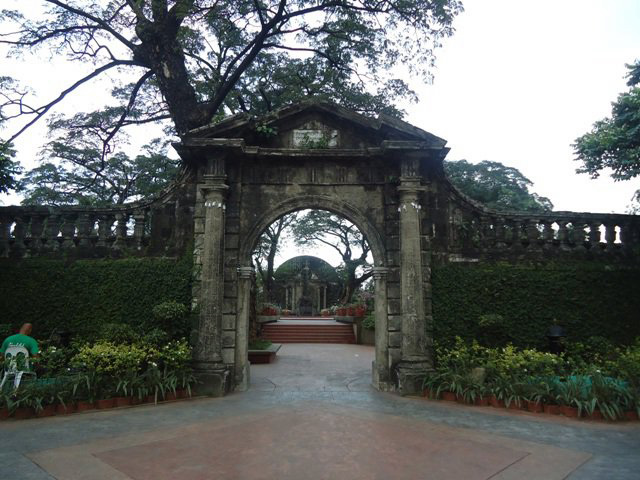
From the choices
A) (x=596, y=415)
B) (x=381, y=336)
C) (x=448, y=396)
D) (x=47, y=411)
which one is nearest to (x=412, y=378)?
(x=448, y=396)

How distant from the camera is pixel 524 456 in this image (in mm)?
4332

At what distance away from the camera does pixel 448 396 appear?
23.0 feet

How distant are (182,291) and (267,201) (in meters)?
2.26

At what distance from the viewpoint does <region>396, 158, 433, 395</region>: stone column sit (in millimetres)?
7398

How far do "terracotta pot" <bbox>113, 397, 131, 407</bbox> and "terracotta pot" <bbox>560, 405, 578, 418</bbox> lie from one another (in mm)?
6189

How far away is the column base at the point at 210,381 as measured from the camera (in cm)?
720

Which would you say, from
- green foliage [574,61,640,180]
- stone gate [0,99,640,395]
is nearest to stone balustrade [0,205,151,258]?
stone gate [0,99,640,395]

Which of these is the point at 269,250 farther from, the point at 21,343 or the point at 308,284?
the point at 21,343

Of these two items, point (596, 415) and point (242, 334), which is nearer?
point (596, 415)

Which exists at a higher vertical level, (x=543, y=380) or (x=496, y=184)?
(x=496, y=184)

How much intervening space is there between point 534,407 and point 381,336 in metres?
2.63

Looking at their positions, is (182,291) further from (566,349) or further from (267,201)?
(566,349)

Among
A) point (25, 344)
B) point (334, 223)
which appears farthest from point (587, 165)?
point (334, 223)

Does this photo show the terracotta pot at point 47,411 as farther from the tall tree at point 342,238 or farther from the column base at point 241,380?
the tall tree at point 342,238
